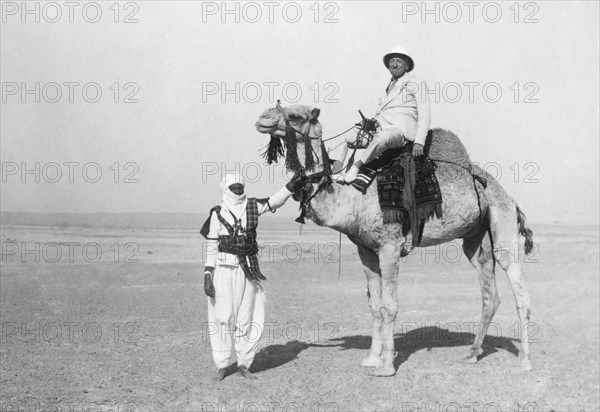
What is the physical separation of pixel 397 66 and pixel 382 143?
4.07ft

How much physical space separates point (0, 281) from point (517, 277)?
49.3ft

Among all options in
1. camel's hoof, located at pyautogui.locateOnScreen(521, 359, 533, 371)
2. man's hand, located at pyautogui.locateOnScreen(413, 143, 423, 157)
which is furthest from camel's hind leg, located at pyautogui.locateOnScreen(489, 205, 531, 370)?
man's hand, located at pyautogui.locateOnScreen(413, 143, 423, 157)

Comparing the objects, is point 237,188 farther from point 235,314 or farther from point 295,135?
point 235,314

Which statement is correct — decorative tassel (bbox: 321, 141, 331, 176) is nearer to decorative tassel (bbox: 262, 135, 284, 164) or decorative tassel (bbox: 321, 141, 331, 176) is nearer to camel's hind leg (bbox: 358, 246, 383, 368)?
decorative tassel (bbox: 262, 135, 284, 164)

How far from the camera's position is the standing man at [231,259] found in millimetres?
8945

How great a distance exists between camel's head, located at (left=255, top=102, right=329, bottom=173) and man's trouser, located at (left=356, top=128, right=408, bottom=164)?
0.50 meters

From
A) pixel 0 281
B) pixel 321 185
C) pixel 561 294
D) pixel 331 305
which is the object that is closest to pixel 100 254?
pixel 0 281

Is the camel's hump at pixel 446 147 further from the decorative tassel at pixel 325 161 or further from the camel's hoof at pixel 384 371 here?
the camel's hoof at pixel 384 371

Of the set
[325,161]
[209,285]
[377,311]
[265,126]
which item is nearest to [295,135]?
[265,126]

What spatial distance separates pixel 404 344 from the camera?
37.9 ft

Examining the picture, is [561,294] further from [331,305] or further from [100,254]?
[100,254]

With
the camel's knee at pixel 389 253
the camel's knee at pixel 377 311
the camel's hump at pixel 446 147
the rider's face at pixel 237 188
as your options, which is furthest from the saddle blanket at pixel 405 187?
the rider's face at pixel 237 188

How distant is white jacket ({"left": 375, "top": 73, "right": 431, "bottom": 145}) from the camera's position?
30.8ft

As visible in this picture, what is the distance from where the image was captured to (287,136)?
29.1ft
